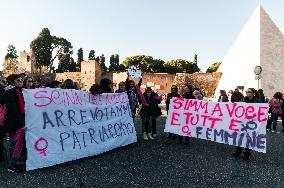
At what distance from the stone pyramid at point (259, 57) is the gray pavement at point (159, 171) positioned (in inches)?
1478

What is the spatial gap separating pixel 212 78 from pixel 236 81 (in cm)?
2067

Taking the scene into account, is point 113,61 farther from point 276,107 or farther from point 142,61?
point 276,107

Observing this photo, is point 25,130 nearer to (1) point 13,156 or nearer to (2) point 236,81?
(1) point 13,156

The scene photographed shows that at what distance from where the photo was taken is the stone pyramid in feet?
151

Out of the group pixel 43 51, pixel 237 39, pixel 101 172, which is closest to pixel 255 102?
pixel 101 172

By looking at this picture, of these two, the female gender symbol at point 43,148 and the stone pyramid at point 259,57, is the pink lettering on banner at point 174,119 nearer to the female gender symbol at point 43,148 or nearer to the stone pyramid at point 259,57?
the female gender symbol at point 43,148

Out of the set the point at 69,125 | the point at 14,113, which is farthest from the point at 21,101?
the point at 69,125

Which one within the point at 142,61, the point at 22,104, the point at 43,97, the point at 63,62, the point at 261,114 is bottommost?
the point at 261,114

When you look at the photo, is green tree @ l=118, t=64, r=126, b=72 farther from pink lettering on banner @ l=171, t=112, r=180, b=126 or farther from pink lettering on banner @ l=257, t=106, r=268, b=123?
pink lettering on banner @ l=257, t=106, r=268, b=123

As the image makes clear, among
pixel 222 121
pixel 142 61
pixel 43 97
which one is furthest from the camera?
pixel 142 61

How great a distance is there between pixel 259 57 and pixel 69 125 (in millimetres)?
41471

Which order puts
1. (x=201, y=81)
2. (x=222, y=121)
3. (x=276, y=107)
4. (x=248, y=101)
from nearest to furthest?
(x=248, y=101) < (x=222, y=121) < (x=276, y=107) < (x=201, y=81)

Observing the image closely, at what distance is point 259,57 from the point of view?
46375 mm

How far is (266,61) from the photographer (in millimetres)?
46688
